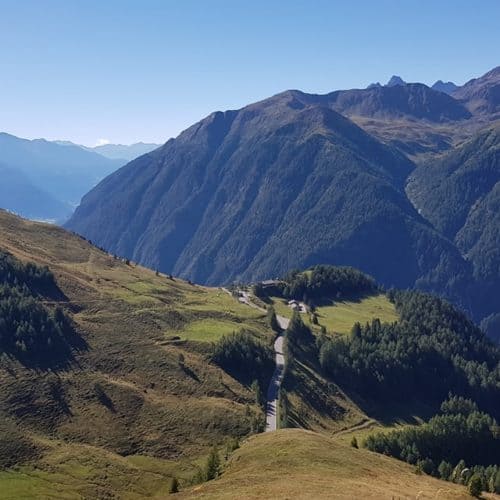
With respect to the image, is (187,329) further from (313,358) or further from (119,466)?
(119,466)

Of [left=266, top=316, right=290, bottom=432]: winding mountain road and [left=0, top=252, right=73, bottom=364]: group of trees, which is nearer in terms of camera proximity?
[left=266, top=316, right=290, bottom=432]: winding mountain road

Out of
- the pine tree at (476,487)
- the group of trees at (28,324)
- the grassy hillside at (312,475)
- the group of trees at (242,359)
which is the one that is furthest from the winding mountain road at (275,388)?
the pine tree at (476,487)

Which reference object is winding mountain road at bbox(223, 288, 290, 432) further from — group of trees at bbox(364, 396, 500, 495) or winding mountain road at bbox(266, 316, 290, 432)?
group of trees at bbox(364, 396, 500, 495)

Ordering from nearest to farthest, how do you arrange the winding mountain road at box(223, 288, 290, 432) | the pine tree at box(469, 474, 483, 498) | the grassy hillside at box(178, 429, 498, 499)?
the grassy hillside at box(178, 429, 498, 499)
the pine tree at box(469, 474, 483, 498)
the winding mountain road at box(223, 288, 290, 432)

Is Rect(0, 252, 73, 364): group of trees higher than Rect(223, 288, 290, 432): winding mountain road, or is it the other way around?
Rect(0, 252, 73, 364): group of trees

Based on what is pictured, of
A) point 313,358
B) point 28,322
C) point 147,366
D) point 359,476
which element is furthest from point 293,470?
point 313,358

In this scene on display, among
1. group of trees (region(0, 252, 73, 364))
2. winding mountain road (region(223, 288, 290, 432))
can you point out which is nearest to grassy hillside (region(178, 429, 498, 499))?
winding mountain road (region(223, 288, 290, 432))

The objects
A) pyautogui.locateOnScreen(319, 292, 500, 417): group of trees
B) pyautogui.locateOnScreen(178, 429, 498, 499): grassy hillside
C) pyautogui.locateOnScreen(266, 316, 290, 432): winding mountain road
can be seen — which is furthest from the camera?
pyautogui.locateOnScreen(319, 292, 500, 417): group of trees

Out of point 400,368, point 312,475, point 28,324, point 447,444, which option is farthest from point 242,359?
point 312,475
